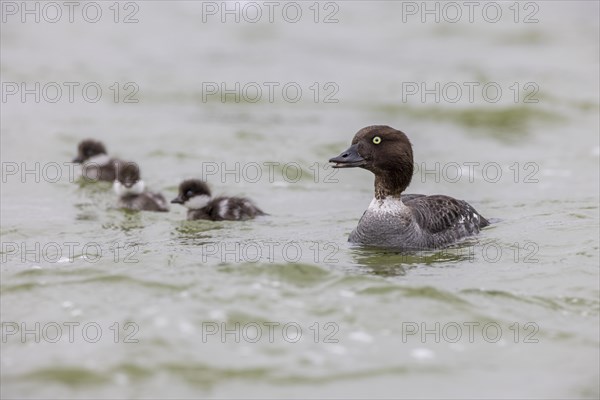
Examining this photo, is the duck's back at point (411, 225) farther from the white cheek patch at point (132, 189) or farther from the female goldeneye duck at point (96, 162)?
the female goldeneye duck at point (96, 162)

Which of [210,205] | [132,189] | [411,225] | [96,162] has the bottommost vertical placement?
[411,225]

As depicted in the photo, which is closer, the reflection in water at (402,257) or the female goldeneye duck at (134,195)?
the reflection in water at (402,257)

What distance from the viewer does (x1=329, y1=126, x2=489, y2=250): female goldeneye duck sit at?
8648 millimetres

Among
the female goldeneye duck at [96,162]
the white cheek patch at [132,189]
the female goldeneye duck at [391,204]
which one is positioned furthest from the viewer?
the female goldeneye duck at [96,162]

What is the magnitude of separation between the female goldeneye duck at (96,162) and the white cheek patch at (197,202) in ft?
6.05

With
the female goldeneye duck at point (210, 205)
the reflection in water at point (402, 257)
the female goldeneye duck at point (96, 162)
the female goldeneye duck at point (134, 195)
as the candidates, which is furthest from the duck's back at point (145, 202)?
the reflection in water at point (402, 257)

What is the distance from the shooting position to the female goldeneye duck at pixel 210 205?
1014cm

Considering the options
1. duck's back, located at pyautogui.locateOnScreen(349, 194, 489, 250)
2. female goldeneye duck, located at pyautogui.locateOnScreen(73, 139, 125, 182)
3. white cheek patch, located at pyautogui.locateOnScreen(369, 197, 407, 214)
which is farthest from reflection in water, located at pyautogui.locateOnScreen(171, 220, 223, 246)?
female goldeneye duck, located at pyautogui.locateOnScreen(73, 139, 125, 182)

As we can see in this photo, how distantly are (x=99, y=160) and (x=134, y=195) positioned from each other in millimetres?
1489

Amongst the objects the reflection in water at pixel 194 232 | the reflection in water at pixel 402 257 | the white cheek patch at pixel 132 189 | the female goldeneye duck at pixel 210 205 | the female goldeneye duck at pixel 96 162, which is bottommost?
the reflection in water at pixel 402 257

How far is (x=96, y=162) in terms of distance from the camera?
12.1 m

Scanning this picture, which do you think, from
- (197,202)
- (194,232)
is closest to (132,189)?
(197,202)

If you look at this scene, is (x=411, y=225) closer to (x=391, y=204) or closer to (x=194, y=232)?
(x=391, y=204)

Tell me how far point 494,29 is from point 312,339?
1462 centimetres
